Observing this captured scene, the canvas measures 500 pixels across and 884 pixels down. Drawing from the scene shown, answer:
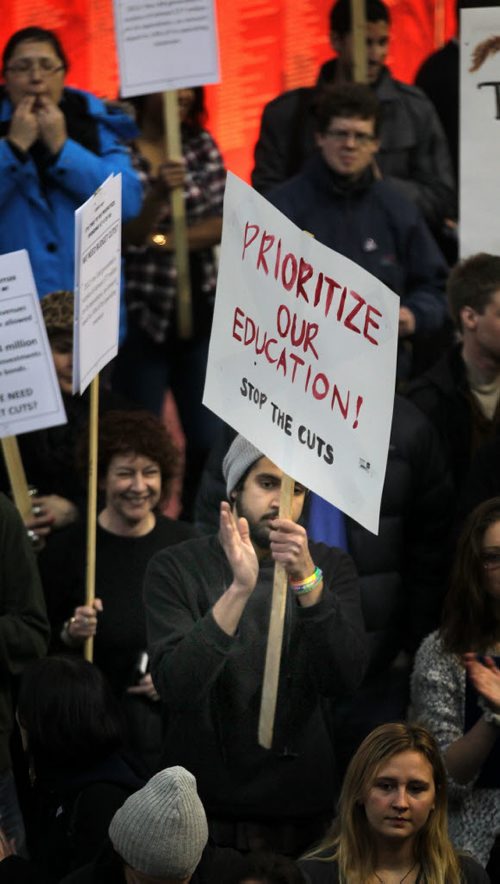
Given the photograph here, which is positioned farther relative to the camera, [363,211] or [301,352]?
[363,211]

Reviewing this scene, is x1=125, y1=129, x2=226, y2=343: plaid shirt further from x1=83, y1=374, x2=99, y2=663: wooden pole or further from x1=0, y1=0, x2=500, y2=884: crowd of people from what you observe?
x1=83, y1=374, x2=99, y2=663: wooden pole

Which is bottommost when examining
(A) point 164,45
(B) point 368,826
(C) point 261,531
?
(B) point 368,826

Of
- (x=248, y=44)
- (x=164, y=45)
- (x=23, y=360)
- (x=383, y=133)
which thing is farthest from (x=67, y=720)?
(x=248, y=44)

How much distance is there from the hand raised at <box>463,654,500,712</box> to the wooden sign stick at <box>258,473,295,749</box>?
0.49m

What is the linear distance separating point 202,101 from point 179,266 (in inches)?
24.6

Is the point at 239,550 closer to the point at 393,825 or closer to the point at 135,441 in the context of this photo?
the point at 393,825

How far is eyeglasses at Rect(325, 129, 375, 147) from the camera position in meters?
7.03

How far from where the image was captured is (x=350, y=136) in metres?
7.03

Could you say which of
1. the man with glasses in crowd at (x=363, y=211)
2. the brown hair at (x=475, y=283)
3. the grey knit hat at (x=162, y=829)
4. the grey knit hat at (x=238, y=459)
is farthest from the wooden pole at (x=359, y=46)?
the grey knit hat at (x=162, y=829)

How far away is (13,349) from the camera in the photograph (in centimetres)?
636

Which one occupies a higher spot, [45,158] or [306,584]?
[45,158]

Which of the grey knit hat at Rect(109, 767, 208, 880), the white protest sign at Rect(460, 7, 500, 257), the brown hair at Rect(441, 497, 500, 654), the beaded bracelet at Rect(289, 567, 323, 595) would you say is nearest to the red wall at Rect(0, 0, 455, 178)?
the white protest sign at Rect(460, 7, 500, 257)

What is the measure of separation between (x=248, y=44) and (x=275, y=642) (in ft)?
12.7

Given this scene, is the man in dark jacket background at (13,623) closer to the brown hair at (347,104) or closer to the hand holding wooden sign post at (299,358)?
the hand holding wooden sign post at (299,358)
